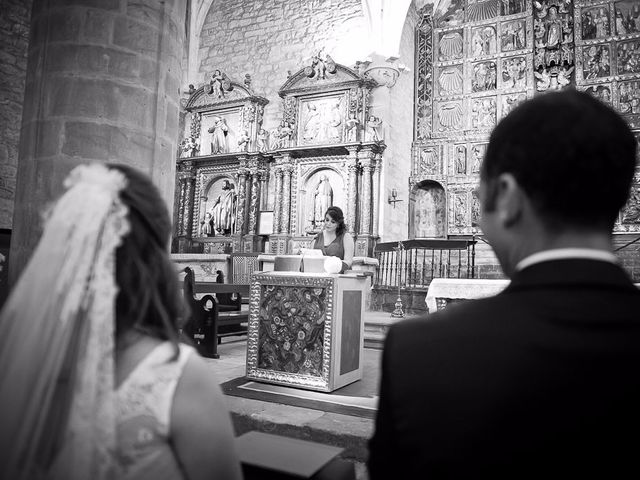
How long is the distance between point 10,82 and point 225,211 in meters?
7.03

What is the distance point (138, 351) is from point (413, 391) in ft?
1.76

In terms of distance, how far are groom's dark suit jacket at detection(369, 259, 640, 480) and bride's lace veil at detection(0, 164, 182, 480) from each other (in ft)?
1.70

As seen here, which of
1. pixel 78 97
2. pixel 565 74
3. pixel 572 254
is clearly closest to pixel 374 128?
pixel 565 74

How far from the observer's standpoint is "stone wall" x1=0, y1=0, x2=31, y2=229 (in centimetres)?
530

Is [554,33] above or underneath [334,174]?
above

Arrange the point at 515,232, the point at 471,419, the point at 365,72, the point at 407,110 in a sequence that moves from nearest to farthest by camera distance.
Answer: the point at 471,419
the point at 515,232
the point at 365,72
the point at 407,110

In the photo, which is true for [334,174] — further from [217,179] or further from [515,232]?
[515,232]

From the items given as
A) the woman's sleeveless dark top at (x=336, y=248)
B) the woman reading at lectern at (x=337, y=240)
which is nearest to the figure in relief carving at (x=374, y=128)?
the woman reading at lectern at (x=337, y=240)

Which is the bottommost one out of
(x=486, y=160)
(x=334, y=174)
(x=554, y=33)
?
(x=486, y=160)

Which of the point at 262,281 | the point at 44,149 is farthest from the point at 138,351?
the point at 262,281

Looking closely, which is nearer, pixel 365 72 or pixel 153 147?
pixel 153 147

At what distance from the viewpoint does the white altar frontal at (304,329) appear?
365 centimetres

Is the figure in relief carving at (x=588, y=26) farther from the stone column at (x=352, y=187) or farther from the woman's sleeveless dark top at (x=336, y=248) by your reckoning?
the woman's sleeveless dark top at (x=336, y=248)

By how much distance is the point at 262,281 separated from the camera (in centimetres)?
393
